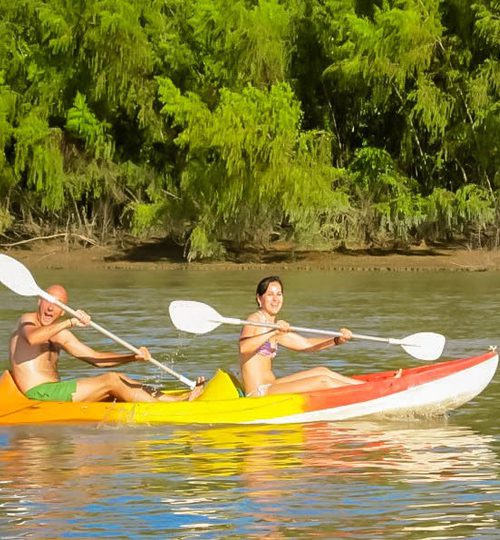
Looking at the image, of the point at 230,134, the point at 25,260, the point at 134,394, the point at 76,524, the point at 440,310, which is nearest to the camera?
the point at 76,524

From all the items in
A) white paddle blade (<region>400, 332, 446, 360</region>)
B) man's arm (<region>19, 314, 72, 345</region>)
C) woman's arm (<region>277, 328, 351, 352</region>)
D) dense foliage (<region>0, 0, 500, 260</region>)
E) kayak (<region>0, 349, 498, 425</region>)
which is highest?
dense foliage (<region>0, 0, 500, 260</region>)

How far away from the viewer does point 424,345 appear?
13.9 meters

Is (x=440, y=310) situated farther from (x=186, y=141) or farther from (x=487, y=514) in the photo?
(x=487, y=514)

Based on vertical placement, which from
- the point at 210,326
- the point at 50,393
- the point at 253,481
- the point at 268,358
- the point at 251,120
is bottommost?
the point at 253,481

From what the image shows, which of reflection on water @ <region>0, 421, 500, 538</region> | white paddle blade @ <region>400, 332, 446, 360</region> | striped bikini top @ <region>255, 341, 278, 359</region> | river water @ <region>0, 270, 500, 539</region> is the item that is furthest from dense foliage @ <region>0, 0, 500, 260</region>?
reflection on water @ <region>0, 421, 500, 538</region>

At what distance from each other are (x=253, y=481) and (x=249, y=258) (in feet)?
79.3

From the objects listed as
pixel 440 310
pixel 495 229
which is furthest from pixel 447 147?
pixel 440 310

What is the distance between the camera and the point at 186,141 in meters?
33.4

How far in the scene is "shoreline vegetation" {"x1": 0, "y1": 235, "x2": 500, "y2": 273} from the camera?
3291 cm

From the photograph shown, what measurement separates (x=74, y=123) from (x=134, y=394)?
918 inches

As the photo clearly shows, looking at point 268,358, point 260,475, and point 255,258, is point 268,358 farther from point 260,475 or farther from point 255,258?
point 255,258

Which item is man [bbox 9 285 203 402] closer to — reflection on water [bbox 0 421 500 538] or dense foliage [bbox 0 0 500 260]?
reflection on water [bbox 0 421 500 538]

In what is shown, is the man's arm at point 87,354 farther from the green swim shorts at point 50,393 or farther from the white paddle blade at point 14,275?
the white paddle blade at point 14,275

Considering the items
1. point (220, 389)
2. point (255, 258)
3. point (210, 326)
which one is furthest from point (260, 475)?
point (255, 258)
